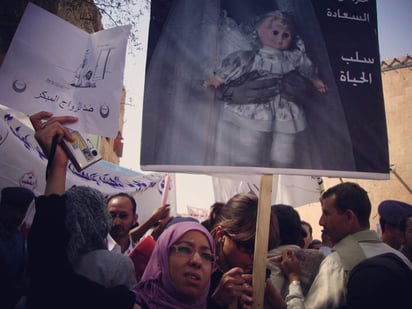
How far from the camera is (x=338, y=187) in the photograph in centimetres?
232

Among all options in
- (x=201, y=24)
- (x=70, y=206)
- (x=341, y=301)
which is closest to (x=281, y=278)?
(x=341, y=301)

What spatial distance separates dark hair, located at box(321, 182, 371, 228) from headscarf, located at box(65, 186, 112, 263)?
1.34m

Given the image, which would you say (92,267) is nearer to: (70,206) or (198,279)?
(70,206)

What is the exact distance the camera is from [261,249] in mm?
1732

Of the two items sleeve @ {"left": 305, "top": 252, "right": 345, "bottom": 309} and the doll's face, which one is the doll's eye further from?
sleeve @ {"left": 305, "top": 252, "right": 345, "bottom": 309}

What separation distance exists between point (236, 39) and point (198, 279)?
1.28 m

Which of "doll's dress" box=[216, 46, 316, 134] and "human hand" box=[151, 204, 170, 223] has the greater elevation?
"doll's dress" box=[216, 46, 316, 134]

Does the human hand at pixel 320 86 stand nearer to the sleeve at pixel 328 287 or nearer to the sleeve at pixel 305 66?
the sleeve at pixel 305 66

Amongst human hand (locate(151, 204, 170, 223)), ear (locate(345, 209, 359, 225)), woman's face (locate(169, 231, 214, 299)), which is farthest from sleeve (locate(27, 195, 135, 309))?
human hand (locate(151, 204, 170, 223))

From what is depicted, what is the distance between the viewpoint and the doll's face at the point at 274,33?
2.12 m

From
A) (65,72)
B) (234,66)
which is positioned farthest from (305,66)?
(65,72)

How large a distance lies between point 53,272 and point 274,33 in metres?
1.63

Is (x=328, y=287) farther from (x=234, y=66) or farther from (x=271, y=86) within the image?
(x=234, y=66)

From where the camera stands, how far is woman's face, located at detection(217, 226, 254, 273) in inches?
76.7
